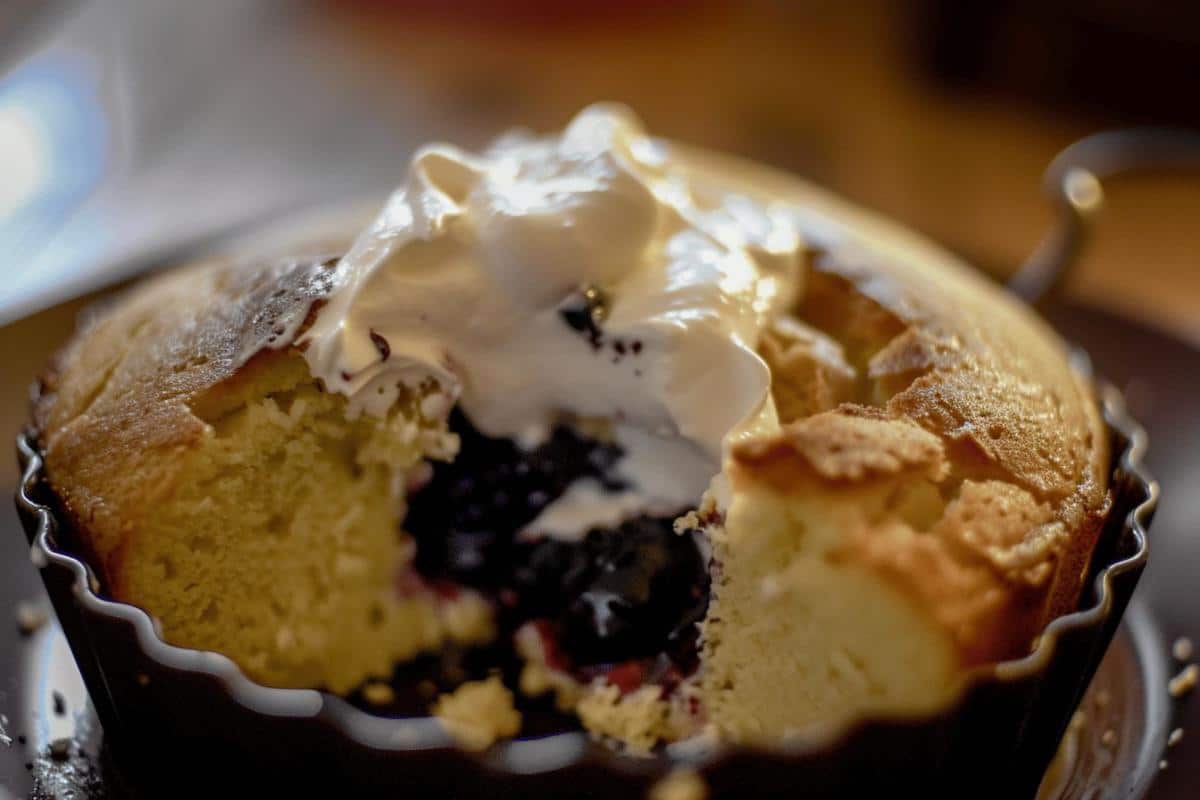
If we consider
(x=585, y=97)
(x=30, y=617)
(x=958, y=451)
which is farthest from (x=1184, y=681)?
(x=585, y=97)

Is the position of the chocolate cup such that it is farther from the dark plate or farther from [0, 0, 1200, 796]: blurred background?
[0, 0, 1200, 796]: blurred background

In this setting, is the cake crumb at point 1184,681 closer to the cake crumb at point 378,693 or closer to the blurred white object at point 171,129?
the cake crumb at point 378,693

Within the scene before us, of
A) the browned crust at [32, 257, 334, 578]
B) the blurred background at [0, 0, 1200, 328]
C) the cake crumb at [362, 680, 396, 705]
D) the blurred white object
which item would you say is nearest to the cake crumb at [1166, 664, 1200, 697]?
the cake crumb at [362, 680, 396, 705]

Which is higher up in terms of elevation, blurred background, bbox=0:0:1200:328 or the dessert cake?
the dessert cake

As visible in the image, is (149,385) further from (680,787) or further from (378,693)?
(680,787)

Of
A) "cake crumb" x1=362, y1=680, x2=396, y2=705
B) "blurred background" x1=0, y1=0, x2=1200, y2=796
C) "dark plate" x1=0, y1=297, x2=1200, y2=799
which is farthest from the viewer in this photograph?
"blurred background" x1=0, y1=0, x2=1200, y2=796

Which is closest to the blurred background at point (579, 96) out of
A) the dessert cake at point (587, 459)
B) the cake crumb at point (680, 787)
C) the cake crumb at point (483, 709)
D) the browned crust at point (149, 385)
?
the browned crust at point (149, 385)
